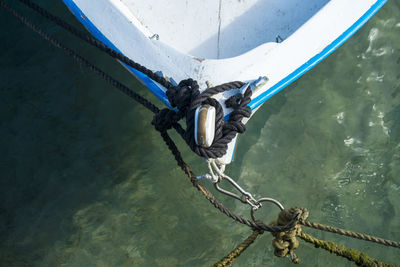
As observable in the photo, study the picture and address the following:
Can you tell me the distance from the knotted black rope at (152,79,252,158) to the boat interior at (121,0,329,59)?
3.44ft

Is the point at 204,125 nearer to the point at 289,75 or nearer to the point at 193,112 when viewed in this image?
the point at 193,112

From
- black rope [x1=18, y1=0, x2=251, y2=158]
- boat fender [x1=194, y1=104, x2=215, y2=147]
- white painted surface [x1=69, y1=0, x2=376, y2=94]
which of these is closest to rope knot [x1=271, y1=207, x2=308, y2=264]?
black rope [x1=18, y1=0, x2=251, y2=158]

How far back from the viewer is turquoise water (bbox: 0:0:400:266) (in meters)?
3.71

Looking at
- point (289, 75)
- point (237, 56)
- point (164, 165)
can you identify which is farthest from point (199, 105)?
point (164, 165)

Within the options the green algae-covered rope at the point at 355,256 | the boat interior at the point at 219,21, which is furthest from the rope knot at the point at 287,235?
the boat interior at the point at 219,21

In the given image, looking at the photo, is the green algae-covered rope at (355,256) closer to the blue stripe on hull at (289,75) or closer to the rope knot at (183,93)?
the blue stripe on hull at (289,75)

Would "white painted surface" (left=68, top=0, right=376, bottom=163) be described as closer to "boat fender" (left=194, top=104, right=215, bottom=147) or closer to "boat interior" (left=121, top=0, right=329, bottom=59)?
"boat interior" (left=121, top=0, right=329, bottom=59)

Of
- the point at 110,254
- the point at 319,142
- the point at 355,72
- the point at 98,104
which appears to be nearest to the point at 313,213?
the point at 319,142

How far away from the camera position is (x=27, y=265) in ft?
12.0

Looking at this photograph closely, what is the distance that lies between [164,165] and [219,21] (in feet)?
4.51

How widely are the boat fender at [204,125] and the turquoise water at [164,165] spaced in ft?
5.10

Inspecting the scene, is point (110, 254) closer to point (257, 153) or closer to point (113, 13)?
point (257, 153)

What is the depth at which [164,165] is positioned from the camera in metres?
3.96

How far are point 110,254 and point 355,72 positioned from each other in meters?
2.81
